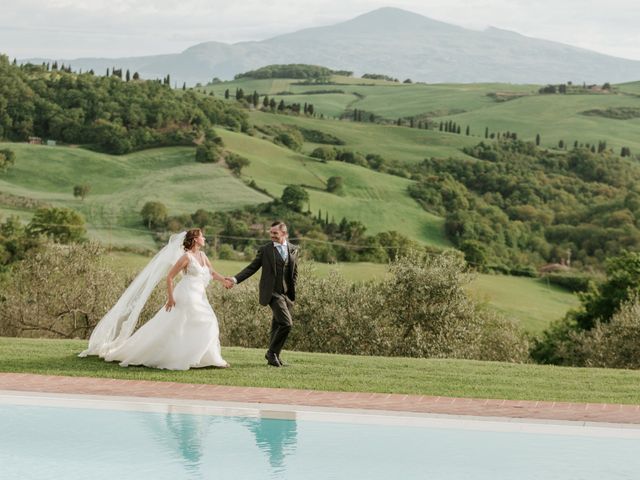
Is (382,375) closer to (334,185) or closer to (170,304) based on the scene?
(170,304)

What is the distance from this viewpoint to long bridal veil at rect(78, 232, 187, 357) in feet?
48.3

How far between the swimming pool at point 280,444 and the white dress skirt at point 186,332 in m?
2.32

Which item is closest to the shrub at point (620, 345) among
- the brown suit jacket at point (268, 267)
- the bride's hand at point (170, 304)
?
the brown suit jacket at point (268, 267)

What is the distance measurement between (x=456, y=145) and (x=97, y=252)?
12262 centimetres

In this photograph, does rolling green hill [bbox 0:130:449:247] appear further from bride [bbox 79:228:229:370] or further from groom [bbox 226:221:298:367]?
groom [bbox 226:221:298:367]

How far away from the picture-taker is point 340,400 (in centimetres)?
1229

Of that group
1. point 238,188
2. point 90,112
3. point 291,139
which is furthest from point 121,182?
point 291,139

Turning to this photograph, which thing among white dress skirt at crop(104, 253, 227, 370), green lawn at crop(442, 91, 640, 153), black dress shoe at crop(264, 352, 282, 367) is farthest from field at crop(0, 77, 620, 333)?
white dress skirt at crop(104, 253, 227, 370)

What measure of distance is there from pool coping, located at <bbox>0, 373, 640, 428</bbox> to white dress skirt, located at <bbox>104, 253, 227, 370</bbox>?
902mm

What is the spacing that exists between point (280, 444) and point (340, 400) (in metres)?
1.85

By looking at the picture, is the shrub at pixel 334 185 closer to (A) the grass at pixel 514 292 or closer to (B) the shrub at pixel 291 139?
(B) the shrub at pixel 291 139

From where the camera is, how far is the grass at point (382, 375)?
43.1 ft

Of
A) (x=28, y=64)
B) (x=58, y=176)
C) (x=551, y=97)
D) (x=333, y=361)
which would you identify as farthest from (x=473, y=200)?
(x=333, y=361)

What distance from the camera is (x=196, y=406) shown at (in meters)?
11.6
